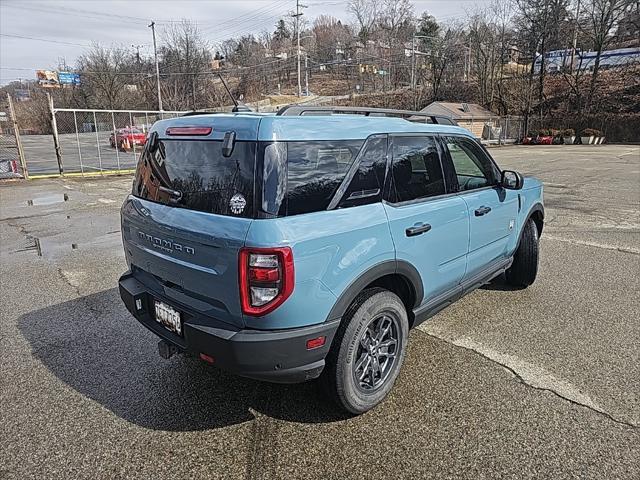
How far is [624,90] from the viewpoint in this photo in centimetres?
4266

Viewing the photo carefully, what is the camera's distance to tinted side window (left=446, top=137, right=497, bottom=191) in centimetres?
357

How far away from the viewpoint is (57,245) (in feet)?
22.6

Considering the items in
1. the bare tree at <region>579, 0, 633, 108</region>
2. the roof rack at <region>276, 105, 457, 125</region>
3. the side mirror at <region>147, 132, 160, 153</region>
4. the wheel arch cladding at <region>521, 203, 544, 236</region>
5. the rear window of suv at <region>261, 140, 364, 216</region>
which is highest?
the bare tree at <region>579, 0, 633, 108</region>

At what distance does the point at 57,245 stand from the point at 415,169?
611 centimetres

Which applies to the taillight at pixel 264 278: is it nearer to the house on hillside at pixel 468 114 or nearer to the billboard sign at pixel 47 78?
the house on hillside at pixel 468 114

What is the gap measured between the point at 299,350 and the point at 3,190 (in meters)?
14.1

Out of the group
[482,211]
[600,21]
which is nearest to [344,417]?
[482,211]

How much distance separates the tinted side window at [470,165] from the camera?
357 centimetres

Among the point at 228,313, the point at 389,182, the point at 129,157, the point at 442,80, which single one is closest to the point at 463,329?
the point at 389,182

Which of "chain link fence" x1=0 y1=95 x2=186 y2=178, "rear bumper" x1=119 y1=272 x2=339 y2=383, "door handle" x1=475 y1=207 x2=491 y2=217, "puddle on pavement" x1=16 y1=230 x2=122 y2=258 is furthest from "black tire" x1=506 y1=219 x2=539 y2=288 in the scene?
"puddle on pavement" x1=16 y1=230 x2=122 y2=258

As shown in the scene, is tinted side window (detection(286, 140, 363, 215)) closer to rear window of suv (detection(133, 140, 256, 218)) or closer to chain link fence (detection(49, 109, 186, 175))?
rear window of suv (detection(133, 140, 256, 218))

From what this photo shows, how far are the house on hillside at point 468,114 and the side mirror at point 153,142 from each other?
38.4 metres

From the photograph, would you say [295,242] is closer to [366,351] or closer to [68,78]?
[366,351]

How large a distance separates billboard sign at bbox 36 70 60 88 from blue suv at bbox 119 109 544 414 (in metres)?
60.6
